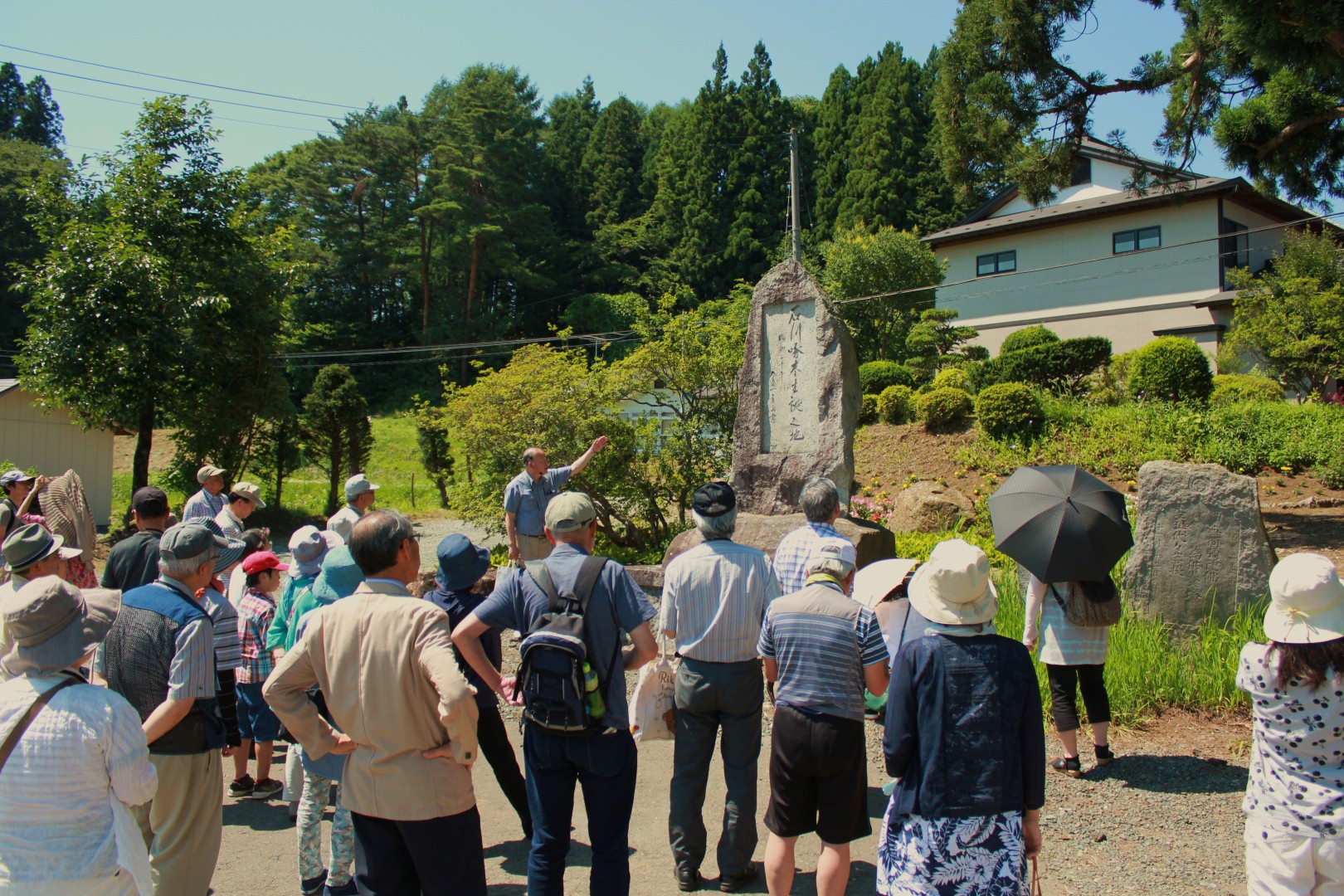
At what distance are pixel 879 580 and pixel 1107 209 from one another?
82.7 ft

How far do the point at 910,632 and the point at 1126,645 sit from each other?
3082mm

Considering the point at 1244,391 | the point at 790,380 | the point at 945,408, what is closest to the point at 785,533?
the point at 790,380

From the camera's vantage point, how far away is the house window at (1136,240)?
82.0 ft

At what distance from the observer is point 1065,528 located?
15.3ft

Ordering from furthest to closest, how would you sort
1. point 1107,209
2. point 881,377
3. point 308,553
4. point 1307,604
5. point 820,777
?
point 1107,209, point 881,377, point 308,553, point 820,777, point 1307,604

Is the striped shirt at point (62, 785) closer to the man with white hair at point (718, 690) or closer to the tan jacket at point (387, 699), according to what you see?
the tan jacket at point (387, 699)

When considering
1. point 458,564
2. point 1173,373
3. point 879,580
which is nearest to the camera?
point 879,580

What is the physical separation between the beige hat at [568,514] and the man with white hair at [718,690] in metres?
0.59

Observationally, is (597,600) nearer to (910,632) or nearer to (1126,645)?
(910,632)

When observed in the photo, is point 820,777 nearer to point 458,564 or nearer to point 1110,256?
point 458,564

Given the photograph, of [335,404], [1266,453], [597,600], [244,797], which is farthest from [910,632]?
[335,404]

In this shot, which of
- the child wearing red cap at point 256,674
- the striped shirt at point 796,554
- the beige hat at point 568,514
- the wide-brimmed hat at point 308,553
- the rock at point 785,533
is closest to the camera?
the beige hat at point 568,514

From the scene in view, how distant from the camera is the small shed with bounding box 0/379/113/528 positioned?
55.8 feet

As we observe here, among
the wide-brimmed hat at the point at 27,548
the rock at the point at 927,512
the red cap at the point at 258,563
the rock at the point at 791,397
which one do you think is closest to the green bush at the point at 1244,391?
the rock at the point at 927,512
